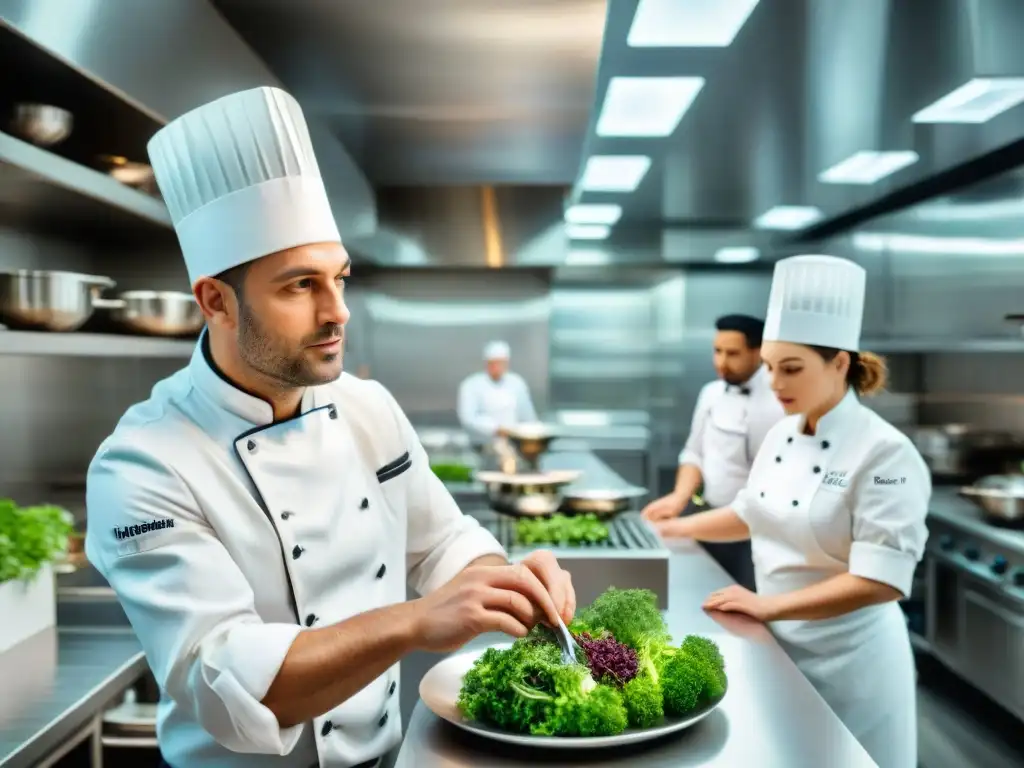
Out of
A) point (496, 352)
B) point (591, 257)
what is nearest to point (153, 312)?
point (496, 352)

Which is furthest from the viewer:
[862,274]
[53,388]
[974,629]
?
[974,629]

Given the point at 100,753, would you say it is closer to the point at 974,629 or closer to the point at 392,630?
the point at 392,630

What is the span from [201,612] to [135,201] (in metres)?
1.06

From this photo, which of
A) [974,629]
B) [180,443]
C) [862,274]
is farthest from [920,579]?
[180,443]

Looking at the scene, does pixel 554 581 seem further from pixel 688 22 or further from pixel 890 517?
pixel 688 22

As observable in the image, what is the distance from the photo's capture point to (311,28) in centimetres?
183

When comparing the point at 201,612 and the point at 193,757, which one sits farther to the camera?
the point at 193,757

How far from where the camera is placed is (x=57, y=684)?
1.45 metres

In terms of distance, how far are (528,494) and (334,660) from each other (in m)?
1.18

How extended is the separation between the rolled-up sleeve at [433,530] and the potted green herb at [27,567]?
0.76m

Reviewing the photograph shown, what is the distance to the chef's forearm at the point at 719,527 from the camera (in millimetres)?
1636

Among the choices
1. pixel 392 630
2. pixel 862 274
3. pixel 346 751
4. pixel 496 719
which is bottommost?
pixel 346 751

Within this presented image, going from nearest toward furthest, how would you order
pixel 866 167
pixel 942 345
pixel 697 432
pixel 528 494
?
pixel 697 432
pixel 528 494
pixel 942 345
pixel 866 167

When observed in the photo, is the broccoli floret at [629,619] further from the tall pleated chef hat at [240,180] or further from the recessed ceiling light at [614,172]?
the recessed ceiling light at [614,172]
